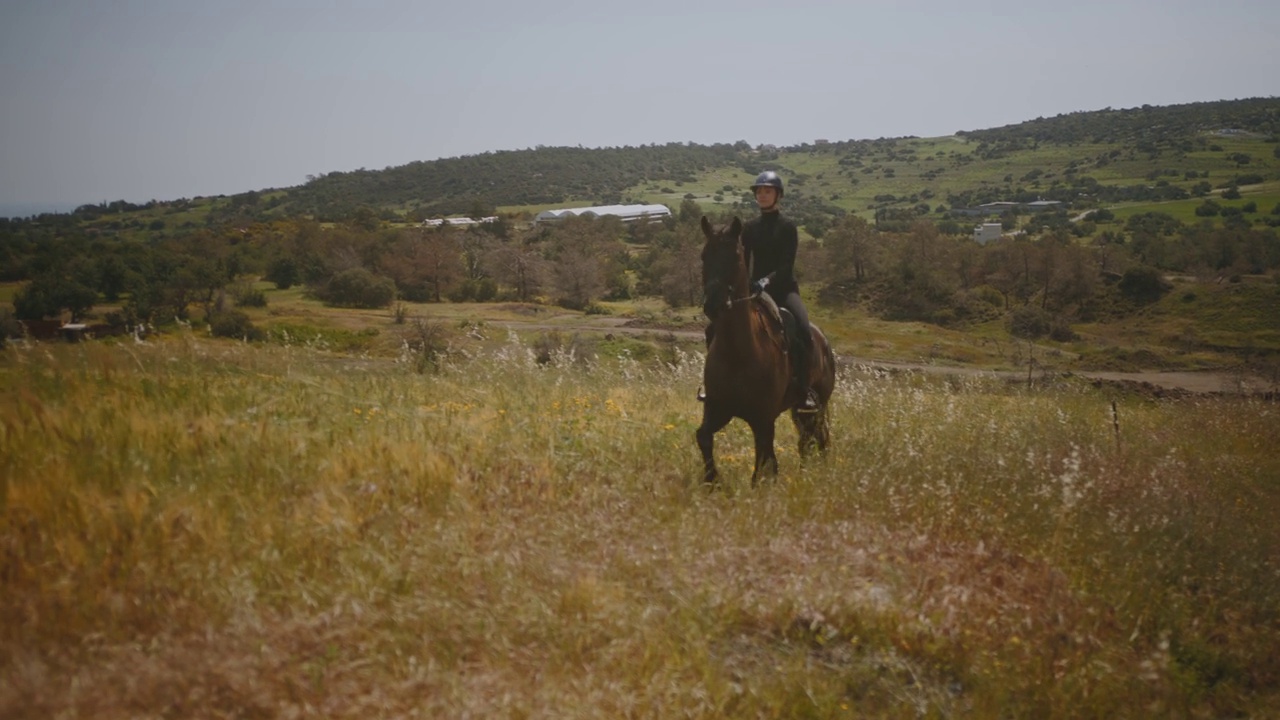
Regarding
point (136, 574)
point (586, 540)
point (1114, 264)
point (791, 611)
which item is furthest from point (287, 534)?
point (1114, 264)

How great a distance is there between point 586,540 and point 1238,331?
52.9 meters

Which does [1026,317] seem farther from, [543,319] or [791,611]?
[791,611]

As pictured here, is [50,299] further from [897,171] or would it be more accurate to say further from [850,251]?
[897,171]

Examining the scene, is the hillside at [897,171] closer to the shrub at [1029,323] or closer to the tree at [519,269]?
the tree at [519,269]

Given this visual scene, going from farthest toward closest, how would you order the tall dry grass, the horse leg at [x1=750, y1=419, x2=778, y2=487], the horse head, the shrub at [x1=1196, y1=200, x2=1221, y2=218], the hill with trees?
the shrub at [x1=1196, y1=200, x2=1221, y2=218] < the hill with trees < the horse leg at [x1=750, y1=419, x2=778, y2=487] < the horse head < the tall dry grass

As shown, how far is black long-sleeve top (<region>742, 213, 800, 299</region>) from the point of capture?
25.4 feet

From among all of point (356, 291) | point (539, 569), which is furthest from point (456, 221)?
point (539, 569)

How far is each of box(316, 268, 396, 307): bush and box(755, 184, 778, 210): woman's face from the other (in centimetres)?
4450

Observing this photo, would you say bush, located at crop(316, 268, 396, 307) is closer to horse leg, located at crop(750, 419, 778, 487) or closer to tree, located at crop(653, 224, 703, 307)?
tree, located at crop(653, 224, 703, 307)

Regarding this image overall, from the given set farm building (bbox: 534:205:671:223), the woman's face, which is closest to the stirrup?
the woman's face

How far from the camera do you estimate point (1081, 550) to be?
6.02m

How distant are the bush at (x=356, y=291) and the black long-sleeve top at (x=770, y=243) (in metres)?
44.5

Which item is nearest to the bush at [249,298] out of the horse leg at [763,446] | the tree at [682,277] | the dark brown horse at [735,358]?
the tree at [682,277]

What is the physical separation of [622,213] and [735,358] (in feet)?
306
